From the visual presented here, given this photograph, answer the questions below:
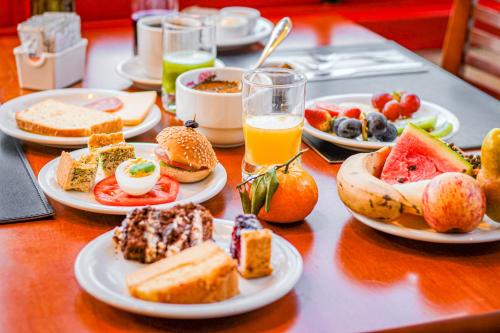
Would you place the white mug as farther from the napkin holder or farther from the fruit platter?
the fruit platter

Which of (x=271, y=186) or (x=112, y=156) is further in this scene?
(x=112, y=156)

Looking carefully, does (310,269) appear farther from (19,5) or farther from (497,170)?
(19,5)

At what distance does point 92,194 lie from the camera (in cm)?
140

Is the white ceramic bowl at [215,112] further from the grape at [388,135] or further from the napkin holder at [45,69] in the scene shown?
the napkin holder at [45,69]

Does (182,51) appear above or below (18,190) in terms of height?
above

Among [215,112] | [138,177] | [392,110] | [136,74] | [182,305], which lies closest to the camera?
[182,305]

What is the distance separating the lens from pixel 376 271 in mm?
1202

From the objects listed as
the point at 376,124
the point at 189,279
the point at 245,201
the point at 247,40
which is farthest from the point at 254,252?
the point at 247,40

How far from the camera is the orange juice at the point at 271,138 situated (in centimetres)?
149

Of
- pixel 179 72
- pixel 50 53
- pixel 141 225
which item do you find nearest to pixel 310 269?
pixel 141 225

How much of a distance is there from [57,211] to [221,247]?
355 mm

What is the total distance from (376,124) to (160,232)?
2.30 ft

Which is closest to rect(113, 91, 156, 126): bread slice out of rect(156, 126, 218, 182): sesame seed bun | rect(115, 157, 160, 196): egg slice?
rect(156, 126, 218, 182): sesame seed bun

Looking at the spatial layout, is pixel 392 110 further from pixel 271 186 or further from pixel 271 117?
pixel 271 186
